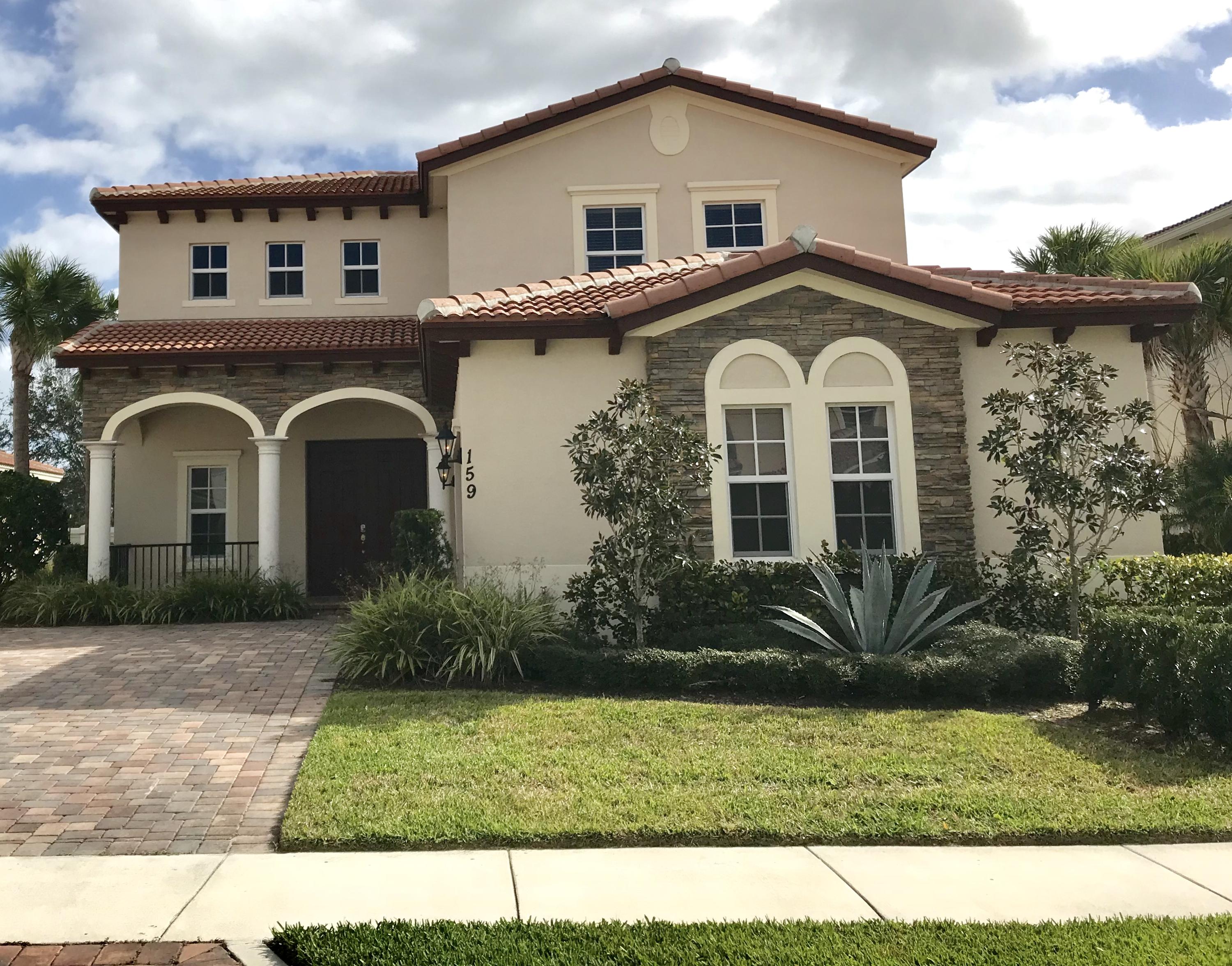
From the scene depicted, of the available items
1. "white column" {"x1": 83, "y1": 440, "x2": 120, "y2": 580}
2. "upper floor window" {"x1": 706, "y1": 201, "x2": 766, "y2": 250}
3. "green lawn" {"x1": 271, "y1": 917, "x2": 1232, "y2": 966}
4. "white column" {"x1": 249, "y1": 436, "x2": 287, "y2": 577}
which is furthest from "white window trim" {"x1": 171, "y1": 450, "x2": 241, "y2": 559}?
"green lawn" {"x1": 271, "y1": 917, "x2": 1232, "y2": 966}

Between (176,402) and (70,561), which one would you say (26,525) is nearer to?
(70,561)

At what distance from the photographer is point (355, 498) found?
18.3 m

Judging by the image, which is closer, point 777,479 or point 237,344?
point 777,479

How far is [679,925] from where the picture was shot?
4.21 m

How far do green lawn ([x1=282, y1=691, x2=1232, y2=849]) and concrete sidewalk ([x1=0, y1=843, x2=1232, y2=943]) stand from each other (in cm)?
18

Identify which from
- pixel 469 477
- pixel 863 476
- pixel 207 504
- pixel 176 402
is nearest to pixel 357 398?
pixel 176 402

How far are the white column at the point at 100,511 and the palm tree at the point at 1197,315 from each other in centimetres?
1857

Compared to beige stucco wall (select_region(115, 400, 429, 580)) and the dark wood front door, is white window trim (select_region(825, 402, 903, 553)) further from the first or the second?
beige stucco wall (select_region(115, 400, 429, 580))

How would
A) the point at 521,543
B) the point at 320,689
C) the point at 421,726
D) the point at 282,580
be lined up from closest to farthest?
1. the point at 421,726
2. the point at 320,689
3. the point at 521,543
4. the point at 282,580

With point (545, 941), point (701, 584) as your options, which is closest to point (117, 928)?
point (545, 941)

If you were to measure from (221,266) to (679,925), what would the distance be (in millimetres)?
17653

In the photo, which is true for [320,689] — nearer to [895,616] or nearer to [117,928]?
[117,928]

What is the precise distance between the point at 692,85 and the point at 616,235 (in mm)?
2990

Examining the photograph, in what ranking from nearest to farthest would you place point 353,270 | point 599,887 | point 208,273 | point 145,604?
1. point 599,887
2. point 145,604
3. point 208,273
4. point 353,270
